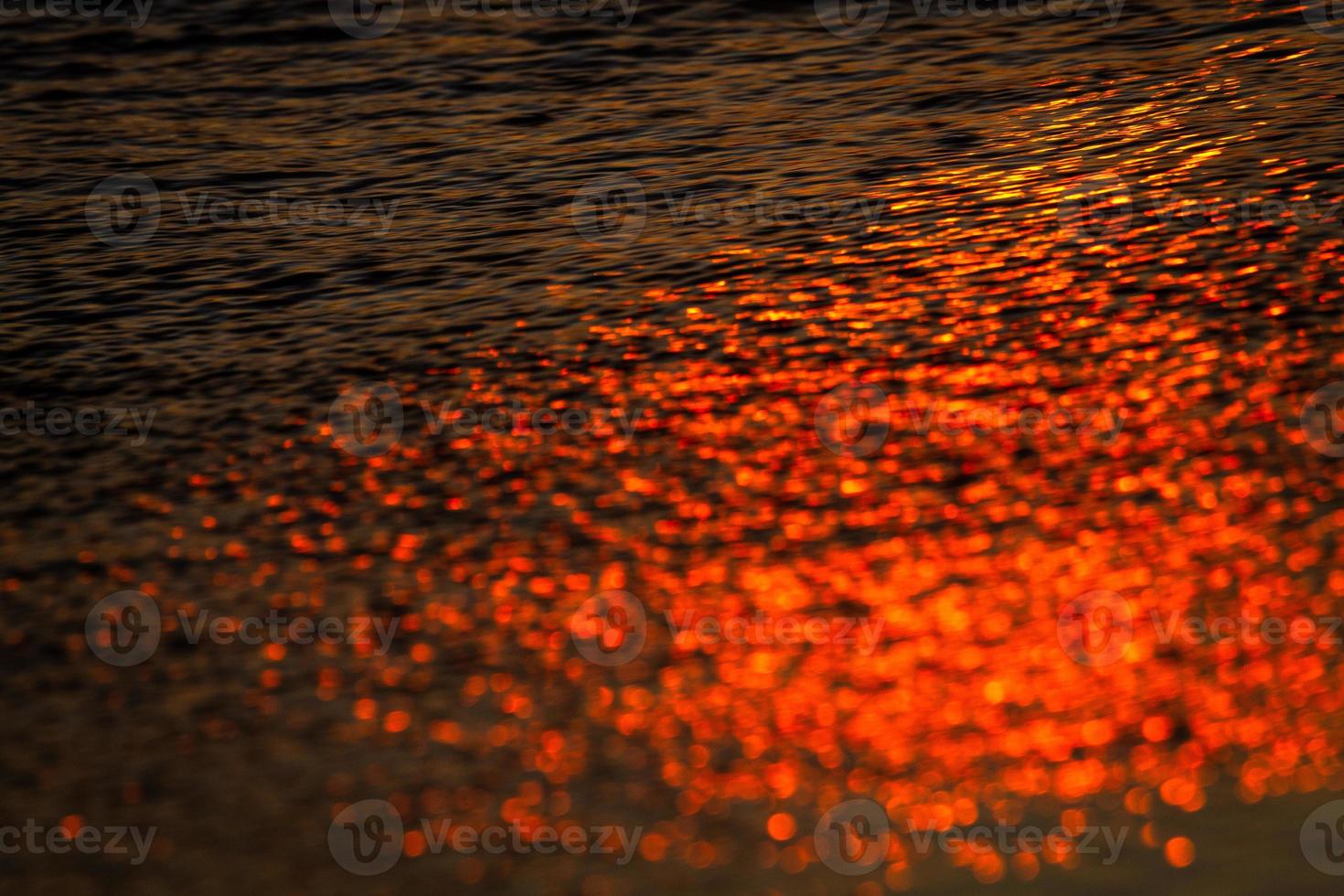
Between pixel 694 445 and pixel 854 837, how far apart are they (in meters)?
0.65

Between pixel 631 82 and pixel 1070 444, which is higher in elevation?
pixel 631 82

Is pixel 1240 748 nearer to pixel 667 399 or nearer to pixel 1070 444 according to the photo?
pixel 1070 444

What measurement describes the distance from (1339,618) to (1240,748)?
21cm

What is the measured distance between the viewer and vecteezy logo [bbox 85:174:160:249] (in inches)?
98.6

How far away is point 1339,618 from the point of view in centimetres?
144

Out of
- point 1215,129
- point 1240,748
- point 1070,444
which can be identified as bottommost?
point 1240,748

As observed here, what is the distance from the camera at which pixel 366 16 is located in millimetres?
3420

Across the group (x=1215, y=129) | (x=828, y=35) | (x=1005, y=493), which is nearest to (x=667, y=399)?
(x=1005, y=493)

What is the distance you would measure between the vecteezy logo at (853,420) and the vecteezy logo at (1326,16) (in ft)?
4.85
